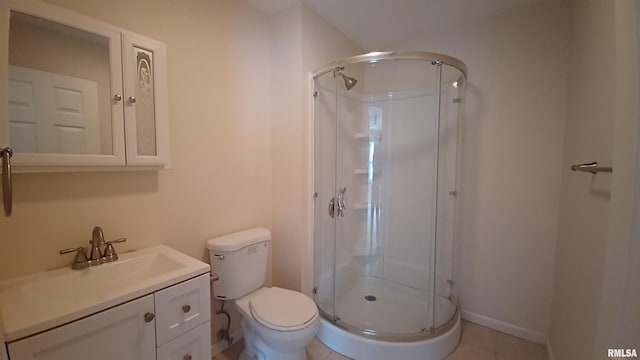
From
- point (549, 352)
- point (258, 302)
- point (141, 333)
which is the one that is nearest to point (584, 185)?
point (549, 352)

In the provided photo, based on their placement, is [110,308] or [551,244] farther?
[551,244]

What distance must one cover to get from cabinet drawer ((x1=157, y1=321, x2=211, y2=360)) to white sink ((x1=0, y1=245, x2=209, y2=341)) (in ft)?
0.85

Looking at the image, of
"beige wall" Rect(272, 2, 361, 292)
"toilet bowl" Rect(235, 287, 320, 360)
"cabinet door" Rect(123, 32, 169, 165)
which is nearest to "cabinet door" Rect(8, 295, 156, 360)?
"toilet bowl" Rect(235, 287, 320, 360)

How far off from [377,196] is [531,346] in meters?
1.54

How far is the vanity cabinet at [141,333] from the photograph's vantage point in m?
0.76

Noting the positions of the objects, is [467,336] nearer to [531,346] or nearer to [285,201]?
[531,346]

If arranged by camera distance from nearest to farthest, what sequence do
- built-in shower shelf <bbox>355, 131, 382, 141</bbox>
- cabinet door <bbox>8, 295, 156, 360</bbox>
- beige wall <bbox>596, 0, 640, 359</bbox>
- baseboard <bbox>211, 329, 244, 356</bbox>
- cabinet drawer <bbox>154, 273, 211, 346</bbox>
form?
beige wall <bbox>596, 0, 640, 359</bbox> → cabinet door <bbox>8, 295, 156, 360</bbox> → cabinet drawer <bbox>154, 273, 211, 346</bbox> → baseboard <bbox>211, 329, 244, 356</bbox> → built-in shower shelf <bbox>355, 131, 382, 141</bbox>

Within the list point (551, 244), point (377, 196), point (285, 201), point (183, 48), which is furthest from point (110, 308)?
point (551, 244)

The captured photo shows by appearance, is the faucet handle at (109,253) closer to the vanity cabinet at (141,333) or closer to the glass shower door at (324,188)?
the vanity cabinet at (141,333)

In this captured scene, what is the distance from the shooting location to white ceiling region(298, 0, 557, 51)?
1.80 metres

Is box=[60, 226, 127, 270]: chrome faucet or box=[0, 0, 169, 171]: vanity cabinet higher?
box=[0, 0, 169, 171]: vanity cabinet

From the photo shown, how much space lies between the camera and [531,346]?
1800mm

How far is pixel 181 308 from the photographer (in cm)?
108

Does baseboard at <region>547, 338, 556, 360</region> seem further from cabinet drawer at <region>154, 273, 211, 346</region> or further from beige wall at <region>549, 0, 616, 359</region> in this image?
cabinet drawer at <region>154, 273, 211, 346</region>
